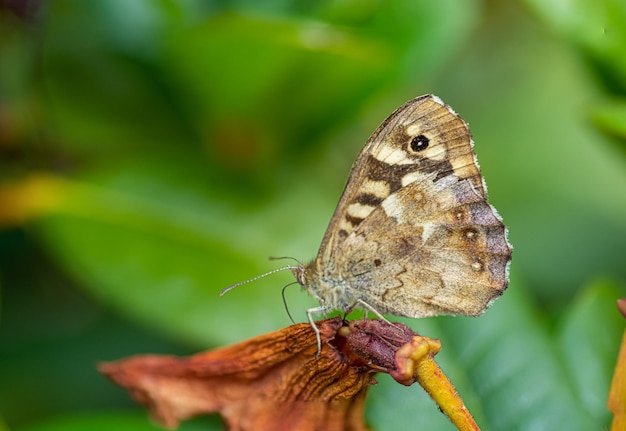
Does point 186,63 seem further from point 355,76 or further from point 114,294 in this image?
point 114,294

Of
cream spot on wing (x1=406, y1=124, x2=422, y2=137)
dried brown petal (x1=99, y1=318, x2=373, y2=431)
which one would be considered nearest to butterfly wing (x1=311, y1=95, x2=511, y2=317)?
cream spot on wing (x1=406, y1=124, x2=422, y2=137)

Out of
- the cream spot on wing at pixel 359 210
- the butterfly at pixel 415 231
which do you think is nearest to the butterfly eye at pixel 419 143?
the butterfly at pixel 415 231

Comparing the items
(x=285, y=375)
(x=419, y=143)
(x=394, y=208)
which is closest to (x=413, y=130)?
(x=419, y=143)

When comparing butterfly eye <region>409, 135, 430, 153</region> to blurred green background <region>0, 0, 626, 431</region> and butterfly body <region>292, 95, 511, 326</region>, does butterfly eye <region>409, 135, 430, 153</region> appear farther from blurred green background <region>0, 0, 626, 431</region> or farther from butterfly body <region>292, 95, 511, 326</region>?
blurred green background <region>0, 0, 626, 431</region>

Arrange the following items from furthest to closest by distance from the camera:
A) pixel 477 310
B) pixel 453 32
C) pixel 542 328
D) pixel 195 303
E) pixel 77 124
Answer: pixel 77 124 → pixel 453 32 → pixel 195 303 → pixel 542 328 → pixel 477 310

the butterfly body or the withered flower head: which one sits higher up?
the butterfly body

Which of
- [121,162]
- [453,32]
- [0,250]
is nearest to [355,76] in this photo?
[453,32]

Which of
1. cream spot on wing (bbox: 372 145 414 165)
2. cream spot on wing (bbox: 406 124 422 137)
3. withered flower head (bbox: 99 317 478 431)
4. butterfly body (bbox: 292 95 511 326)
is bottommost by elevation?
withered flower head (bbox: 99 317 478 431)
